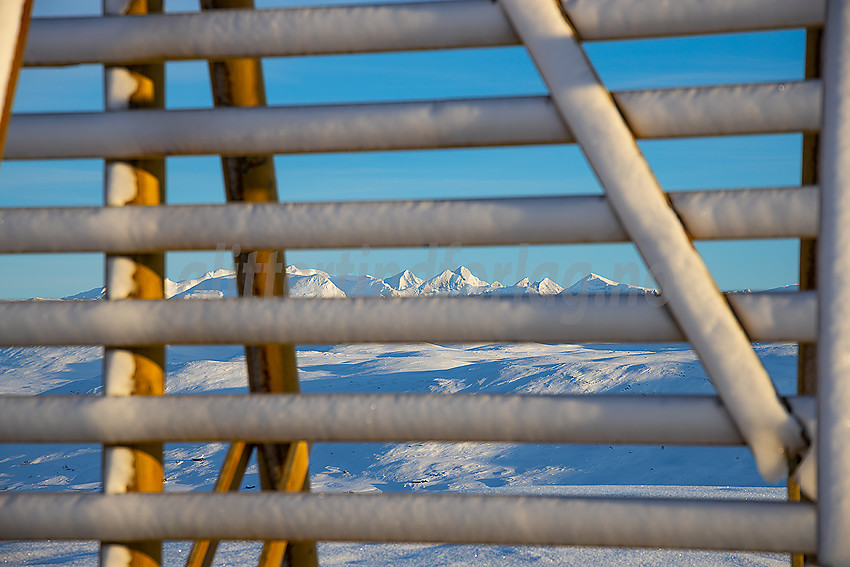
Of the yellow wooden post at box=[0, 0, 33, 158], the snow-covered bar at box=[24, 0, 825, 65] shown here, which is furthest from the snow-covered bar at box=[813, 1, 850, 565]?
the yellow wooden post at box=[0, 0, 33, 158]

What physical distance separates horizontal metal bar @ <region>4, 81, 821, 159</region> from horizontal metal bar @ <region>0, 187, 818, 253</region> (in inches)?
9.3

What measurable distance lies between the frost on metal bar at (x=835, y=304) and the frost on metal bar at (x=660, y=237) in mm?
121

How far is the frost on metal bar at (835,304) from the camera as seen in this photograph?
6.83ft

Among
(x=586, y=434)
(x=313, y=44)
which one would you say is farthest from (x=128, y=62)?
(x=586, y=434)

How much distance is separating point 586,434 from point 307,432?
3.46 ft

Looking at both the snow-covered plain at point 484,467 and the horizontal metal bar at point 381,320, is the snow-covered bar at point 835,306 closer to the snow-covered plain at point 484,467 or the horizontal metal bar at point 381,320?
the horizontal metal bar at point 381,320

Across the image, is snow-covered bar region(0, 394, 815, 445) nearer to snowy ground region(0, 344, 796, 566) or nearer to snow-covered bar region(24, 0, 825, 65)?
snow-covered bar region(24, 0, 825, 65)

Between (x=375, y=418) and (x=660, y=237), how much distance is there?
123 centimetres

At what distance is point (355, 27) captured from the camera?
7.91ft

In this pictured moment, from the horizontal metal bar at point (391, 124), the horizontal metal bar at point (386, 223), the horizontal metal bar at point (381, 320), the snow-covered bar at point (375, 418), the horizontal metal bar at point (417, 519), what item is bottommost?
the horizontal metal bar at point (417, 519)

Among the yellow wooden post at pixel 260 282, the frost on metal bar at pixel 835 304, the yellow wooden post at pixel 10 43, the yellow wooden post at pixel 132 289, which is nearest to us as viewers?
the yellow wooden post at pixel 10 43

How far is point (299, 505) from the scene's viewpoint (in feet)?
7.95

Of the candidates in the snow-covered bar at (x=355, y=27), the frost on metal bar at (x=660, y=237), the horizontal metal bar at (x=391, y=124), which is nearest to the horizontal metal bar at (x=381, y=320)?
the frost on metal bar at (x=660, y=237)

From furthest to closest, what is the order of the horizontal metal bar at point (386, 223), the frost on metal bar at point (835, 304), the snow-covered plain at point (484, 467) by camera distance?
the snow-covered plain at point (484, 467) → the horizontal metal bar at point (386, 223) → the frost on metal bar at point (835, 304)
